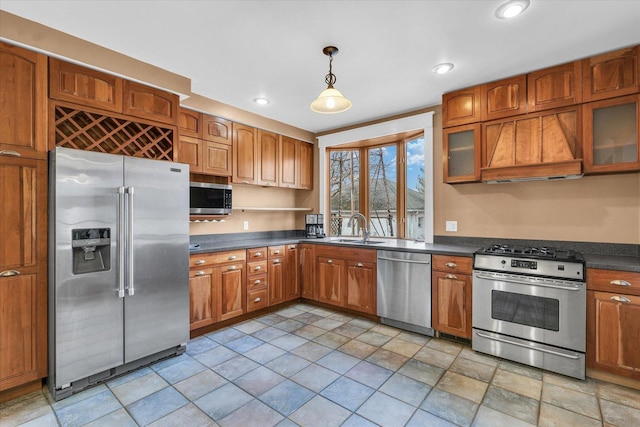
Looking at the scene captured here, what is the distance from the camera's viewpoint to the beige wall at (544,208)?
8.71 feet

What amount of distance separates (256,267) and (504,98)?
10.6 ft

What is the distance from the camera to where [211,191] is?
3.45 meters

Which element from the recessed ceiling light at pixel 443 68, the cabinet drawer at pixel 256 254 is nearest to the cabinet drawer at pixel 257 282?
the cabinet drawer at pixel 256 254

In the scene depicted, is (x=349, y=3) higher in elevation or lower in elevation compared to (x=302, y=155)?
higher

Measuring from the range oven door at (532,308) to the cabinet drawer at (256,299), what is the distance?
7.66 ft

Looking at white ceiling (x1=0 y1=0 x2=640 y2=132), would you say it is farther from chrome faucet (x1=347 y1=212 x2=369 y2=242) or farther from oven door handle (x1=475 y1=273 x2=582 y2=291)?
oven door handle (x1=475 y1=273 x2=582 y2=291)

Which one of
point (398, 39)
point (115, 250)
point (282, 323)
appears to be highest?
point (398, 39)

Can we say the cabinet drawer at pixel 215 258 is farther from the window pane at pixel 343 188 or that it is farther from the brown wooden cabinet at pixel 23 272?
the window pane at pixel 343 188

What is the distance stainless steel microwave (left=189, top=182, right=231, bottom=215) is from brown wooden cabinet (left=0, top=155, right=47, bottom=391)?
1257 millimetres

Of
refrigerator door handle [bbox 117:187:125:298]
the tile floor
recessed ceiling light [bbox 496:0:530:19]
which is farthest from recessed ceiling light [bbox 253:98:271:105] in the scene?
the tile floor

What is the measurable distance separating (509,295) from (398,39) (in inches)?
91.2

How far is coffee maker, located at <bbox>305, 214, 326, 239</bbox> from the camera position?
451 centimetres

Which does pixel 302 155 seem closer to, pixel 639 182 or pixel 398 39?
pixel 398 39

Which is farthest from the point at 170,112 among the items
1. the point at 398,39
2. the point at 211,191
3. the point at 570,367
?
the point at 570,367
